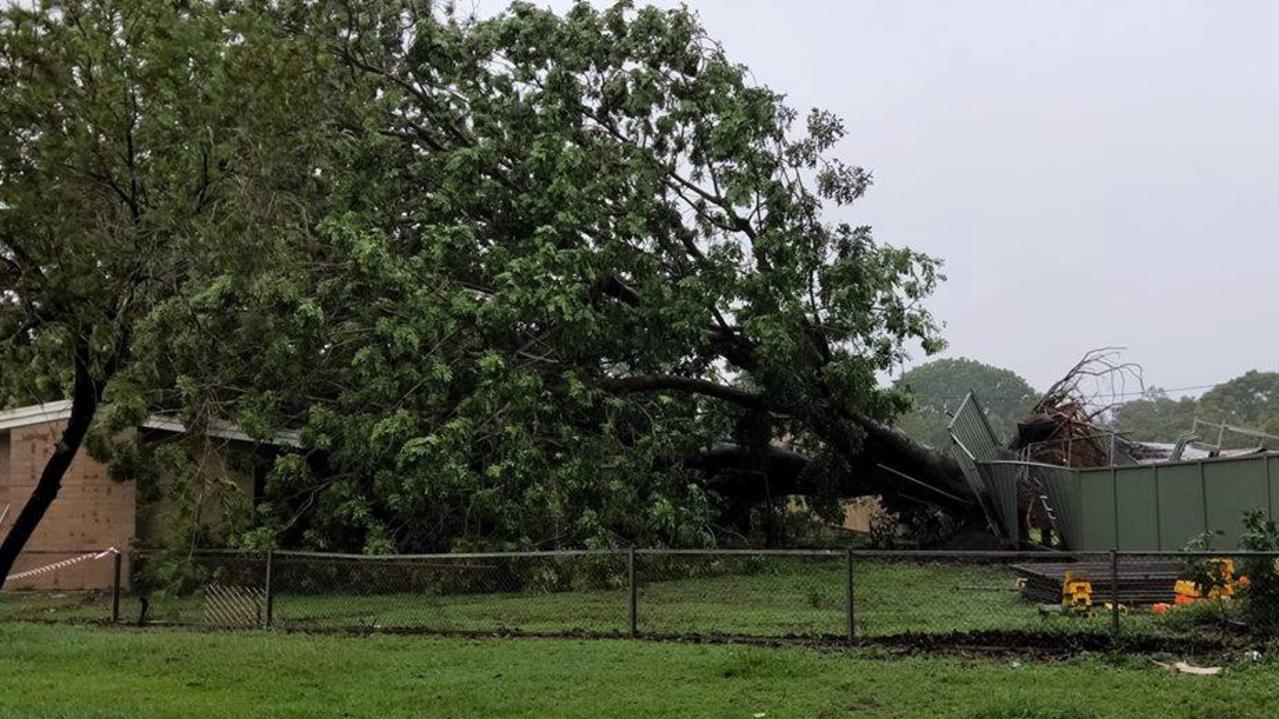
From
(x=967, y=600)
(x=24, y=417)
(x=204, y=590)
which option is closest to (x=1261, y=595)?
(x=967, y=600)

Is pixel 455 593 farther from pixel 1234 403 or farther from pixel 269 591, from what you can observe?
pixel 1234 403

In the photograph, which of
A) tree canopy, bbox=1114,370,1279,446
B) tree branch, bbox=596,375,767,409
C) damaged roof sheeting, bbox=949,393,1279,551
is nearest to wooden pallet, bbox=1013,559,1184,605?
damaged roof sheeting, bbox=949,393,1279,551

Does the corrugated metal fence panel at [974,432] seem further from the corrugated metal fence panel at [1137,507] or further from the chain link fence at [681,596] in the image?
the chain link fence at [681,596]

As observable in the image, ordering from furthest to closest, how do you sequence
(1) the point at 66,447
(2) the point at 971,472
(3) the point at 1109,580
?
(2) the point at 971,472 < (3) the point at 1109,580 < (1) the point at 66,447

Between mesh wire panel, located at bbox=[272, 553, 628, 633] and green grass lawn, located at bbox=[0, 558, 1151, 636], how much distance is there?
3 cm

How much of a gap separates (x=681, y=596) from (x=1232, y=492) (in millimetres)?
8682

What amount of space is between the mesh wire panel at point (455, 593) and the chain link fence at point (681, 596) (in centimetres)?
3

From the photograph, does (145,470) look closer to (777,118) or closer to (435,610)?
(435,610)

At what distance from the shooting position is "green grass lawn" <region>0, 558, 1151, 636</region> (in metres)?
13.6

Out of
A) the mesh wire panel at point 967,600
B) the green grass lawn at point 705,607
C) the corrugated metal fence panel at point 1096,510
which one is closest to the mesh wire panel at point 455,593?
the green grass lawn at point 705,607

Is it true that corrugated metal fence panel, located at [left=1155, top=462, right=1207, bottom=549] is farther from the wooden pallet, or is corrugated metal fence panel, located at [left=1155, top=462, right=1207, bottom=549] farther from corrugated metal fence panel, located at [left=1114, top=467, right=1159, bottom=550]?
the wooden pallet

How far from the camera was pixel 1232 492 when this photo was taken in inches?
738

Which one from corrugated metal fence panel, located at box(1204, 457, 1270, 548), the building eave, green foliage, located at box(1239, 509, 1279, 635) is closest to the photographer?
green foliage, located at box(1239, 509, 1279, 635)

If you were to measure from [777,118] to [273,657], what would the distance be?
13.7 metres
